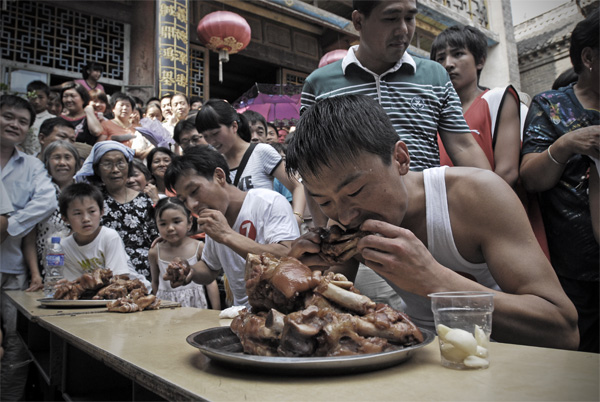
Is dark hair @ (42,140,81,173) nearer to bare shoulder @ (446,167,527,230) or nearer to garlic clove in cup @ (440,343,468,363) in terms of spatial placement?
bare shoulder @ (446,167,527,230)

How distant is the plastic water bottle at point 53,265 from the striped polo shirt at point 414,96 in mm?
2330

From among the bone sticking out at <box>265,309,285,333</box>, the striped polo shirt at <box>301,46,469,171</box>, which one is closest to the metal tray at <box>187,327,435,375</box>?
the bone sticking out at <box>265,309,285,333</box>

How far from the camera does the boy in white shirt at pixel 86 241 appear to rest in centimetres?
386

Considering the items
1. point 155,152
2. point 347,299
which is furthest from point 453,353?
point 155,152

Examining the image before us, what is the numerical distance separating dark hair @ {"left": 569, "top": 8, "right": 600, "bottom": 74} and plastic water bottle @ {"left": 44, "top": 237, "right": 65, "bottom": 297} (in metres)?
3.52

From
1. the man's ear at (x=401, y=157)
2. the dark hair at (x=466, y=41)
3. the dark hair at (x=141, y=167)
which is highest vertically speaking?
the dark hair at (x=466, y=41)

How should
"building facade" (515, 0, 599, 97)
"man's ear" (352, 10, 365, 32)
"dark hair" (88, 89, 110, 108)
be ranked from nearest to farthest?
"man's ear" (352, 10, 365, 32), "dark hair" (88, 89, 110, 108), "building facade" (515, 0, 599, 97)

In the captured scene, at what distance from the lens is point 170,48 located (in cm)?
797

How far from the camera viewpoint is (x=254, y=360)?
33.8 inches

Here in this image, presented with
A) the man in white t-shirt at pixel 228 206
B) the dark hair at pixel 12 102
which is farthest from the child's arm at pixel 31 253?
the man in white t-shirt at pixel 228 206

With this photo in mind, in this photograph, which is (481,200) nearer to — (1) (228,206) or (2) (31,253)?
(1) (228,206)

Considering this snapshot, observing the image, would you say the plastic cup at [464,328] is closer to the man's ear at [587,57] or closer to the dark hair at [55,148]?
the man's ear at [587,57]

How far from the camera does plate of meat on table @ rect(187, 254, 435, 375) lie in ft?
2.87

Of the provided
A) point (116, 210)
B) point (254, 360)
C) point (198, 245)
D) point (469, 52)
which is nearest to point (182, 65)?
point (116, 210)
